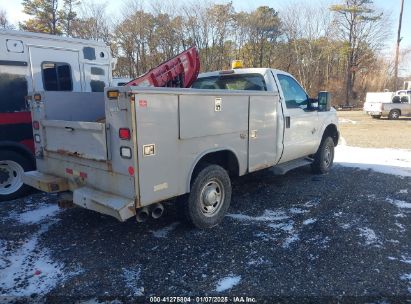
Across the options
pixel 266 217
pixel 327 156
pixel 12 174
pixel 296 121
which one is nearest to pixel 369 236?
pixel 266 217

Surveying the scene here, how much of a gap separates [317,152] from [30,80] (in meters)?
5.70

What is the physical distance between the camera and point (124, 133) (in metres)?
3.41

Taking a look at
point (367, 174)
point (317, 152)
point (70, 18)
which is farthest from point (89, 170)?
point (70, 18)

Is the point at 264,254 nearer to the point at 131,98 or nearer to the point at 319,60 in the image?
the point at 131,98

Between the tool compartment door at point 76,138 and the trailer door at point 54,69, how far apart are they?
2129 mm

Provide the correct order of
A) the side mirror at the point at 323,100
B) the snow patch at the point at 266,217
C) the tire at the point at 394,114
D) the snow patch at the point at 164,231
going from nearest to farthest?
the snow patch at the point at 164,231
the snow patch at the point at 266,217
the side mirror at the point at 323,100
the tire at the point at 394,114

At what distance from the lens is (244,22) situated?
44156 millimetres

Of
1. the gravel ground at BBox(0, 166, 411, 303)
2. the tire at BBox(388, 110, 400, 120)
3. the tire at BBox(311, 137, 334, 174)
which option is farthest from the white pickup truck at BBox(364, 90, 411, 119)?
the gravel ground at BBox(0, 166, 411, 303)

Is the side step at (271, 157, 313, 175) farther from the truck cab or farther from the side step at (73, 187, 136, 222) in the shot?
the side step at (73, 187, 136, 222)

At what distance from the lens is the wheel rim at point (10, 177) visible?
5781 mm

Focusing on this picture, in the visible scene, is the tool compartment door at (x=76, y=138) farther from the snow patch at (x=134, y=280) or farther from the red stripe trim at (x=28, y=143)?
the red stripe trim at (x=28, y=143)

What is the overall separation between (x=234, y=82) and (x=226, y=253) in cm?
311

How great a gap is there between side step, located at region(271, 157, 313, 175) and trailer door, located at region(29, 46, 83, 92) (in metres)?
4.15

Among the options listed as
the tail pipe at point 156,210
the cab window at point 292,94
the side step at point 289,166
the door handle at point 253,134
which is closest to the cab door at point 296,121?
the cab window at point 292,94
